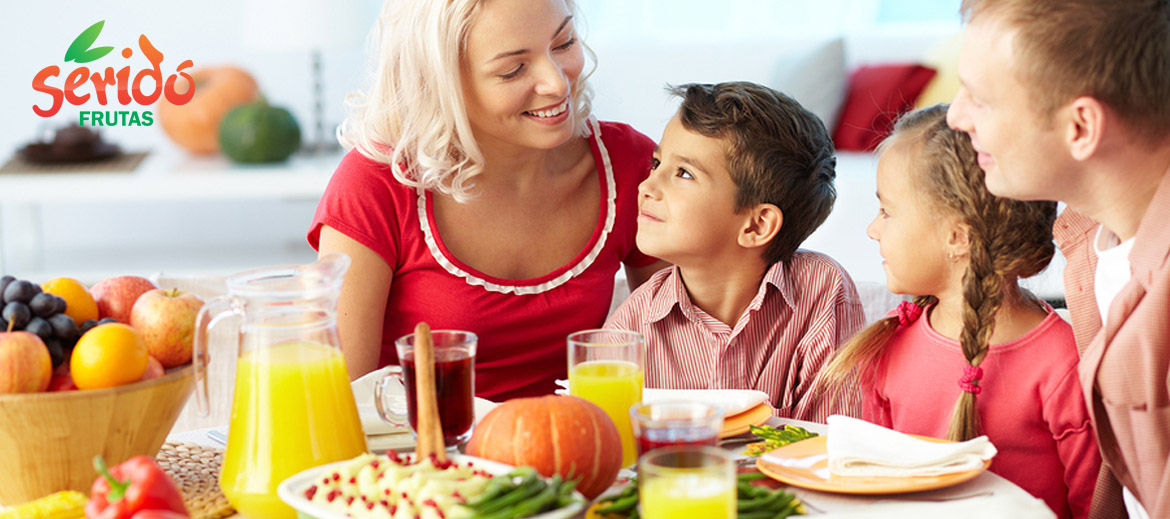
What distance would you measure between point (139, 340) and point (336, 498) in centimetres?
31

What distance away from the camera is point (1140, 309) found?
4.14 feet

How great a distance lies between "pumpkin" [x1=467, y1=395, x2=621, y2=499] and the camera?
108 cm

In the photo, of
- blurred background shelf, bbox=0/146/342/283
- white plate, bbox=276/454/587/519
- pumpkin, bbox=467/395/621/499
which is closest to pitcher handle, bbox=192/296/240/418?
white plate, bbox=276/454/587/519

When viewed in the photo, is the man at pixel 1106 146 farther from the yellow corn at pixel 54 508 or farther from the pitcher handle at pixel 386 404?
the yellow corn at pixel 54 508

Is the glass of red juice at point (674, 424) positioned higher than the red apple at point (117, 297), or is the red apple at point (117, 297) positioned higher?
the red apple at point (117, 297)

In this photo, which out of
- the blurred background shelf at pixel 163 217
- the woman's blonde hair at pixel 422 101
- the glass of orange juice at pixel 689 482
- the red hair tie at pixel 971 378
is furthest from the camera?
the blurred background shelf at pixel 163 217

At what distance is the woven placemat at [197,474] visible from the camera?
47.6 inches

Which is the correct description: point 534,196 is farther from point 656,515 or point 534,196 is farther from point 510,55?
point 656,515

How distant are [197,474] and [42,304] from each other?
10.7 inches

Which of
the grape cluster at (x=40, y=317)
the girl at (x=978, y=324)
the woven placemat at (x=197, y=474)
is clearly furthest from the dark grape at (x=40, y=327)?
the girl at (x=978, y=324)

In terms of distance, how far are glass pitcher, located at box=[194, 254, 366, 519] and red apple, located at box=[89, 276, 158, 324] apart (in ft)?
0.67

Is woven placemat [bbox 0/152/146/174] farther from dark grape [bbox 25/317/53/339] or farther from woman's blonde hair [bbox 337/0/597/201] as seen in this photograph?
dark grape [bbox 25/317/53/339]

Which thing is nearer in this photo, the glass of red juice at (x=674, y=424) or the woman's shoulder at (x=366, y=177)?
the glass of red juice at (x=674, y=424)

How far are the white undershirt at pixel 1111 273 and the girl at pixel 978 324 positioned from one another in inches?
4.0
